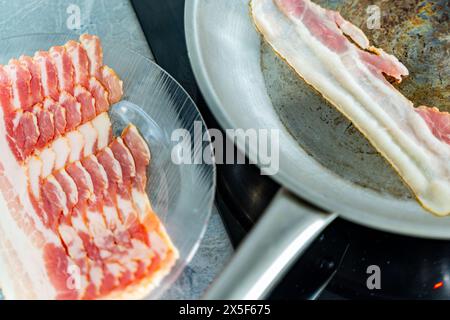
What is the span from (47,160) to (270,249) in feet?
1.28

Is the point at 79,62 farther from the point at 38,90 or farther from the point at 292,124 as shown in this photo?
the point at 292,124

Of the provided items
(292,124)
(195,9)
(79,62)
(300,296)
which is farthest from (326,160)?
(79,62)

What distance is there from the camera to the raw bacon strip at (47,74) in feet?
3.27

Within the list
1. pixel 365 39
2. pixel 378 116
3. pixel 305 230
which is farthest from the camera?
pixel 365 39

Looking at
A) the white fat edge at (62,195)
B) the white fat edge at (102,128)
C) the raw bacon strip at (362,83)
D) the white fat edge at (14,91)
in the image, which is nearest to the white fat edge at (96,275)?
the white fat edge at (62,195)

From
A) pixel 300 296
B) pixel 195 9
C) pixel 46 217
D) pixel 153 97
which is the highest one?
pixel 195 9

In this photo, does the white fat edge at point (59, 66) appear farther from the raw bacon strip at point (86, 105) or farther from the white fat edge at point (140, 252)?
the white fat edge at point (140, 252)

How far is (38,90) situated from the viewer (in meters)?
1.00

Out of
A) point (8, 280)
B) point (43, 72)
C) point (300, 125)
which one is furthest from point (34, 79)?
point (300, 125)

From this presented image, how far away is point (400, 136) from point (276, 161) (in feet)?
0.73

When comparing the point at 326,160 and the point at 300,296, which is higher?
the point at 326,160

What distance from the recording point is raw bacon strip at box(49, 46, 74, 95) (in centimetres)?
100

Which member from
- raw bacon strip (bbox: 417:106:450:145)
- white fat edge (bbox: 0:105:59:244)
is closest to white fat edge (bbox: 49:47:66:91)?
white fat edge (bbox: 0:105:59:244)

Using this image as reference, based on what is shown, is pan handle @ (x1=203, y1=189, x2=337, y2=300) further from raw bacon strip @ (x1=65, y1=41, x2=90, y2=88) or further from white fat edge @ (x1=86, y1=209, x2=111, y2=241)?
raw bacon strip @ (x1=65, y1=41, x2=90, y2=88)
